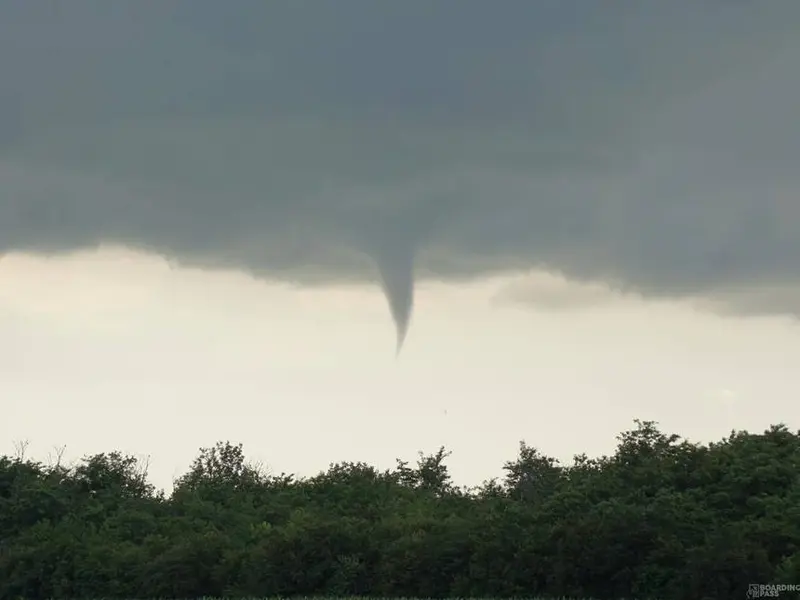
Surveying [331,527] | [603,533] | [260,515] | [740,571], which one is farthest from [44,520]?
A: [740,571]

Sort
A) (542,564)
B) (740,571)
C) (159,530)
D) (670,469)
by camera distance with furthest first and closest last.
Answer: (159,530) < (670,469) < (542,564) < (740,571)

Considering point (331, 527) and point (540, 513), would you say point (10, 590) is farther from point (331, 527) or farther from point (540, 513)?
point (540, 513)
